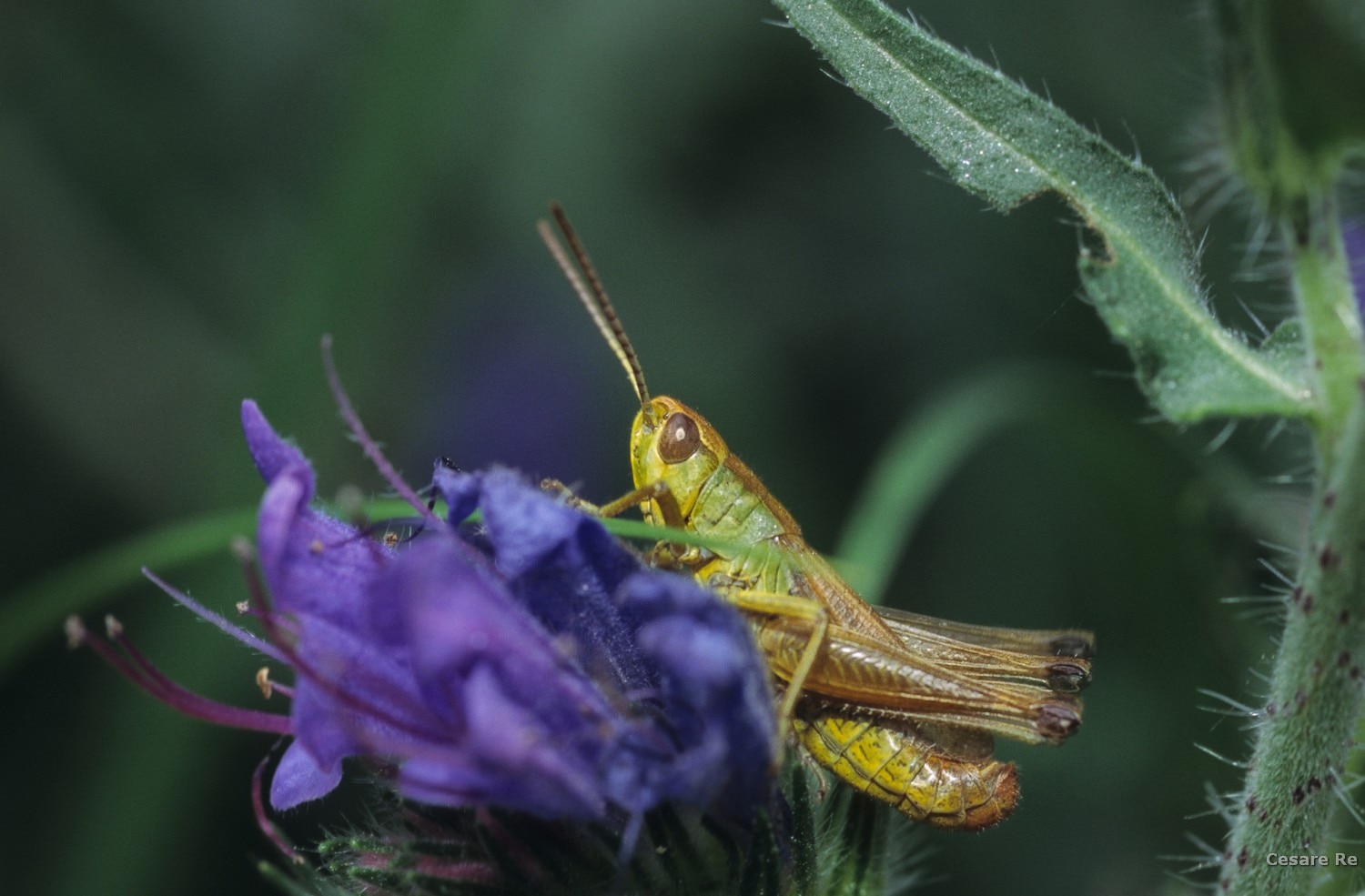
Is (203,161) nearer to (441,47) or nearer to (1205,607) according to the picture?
(441,47)

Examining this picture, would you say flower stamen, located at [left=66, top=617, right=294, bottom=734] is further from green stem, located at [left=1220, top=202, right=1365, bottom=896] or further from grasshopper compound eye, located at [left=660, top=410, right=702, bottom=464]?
green stem, located at [left=1220, top=202, right=1365, bottom=896]

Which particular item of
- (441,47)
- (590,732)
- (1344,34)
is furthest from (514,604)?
(441,47)

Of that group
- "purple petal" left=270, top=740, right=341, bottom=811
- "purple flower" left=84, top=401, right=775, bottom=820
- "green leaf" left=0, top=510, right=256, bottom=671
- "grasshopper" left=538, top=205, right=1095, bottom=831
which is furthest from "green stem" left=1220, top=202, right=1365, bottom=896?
"green leaf" left=0, top=510, right=256, bottom=671

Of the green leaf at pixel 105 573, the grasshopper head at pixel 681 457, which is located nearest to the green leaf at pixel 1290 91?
the grasshopper head at pixel 681 457

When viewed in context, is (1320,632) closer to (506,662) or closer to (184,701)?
(506,662)

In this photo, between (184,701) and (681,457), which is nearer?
(184,701)

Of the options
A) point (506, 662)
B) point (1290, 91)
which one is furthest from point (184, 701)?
point (1290, 91)

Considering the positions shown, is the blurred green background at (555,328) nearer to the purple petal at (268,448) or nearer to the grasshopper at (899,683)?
the grasshopper at (899,683)
